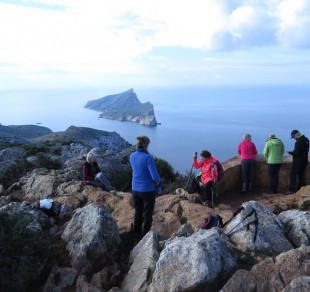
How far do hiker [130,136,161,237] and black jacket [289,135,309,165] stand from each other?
574 cm

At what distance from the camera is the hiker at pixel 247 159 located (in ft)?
38.1

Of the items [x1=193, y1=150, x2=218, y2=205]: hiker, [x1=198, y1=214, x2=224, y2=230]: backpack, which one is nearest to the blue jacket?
[x1=198, y1=214, x2=224, y2=230]: backpack

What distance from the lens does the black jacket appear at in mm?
10805

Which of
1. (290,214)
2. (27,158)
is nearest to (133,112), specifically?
(27,158)

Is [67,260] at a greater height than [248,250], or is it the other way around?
[248,250]

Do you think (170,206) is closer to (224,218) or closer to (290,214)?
(224,218)

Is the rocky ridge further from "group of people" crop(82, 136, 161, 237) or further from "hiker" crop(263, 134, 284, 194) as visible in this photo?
"hiker" crop(263, 134, 284, 194)

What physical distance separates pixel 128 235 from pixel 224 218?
1970mm

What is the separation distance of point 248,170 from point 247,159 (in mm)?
395

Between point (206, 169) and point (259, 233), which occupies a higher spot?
point (206, 169)

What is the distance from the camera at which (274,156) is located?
11148 millimetres

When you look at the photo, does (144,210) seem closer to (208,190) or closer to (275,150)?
(208,190)

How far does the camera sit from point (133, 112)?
162 metres

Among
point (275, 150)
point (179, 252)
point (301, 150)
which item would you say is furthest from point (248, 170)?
point (179, 252)
